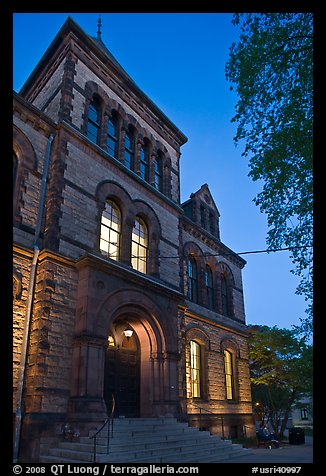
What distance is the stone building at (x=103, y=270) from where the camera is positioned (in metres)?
10.8

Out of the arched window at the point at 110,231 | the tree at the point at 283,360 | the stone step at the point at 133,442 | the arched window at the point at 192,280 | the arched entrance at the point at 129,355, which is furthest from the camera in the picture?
the tree at the point at 283,360

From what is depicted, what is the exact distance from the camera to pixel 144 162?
60.2 feet

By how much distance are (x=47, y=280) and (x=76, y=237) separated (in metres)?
2.08

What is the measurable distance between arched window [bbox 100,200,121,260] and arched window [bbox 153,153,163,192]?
3.96 metres

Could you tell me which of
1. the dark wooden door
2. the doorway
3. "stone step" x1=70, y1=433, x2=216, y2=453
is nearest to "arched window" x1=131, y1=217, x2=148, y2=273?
the doorway

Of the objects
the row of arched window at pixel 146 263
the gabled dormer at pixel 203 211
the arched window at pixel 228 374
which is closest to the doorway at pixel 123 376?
the row of arched window at pixel 146 263

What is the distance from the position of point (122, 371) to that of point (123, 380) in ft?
1.03

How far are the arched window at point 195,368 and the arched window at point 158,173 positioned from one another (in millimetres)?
7962

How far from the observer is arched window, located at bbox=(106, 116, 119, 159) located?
1619cm

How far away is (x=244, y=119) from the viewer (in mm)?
11633

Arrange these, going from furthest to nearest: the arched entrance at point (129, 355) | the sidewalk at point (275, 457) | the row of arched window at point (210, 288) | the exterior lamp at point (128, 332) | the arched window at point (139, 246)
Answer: the row of arched window at point (210, 288)
the arched window at point (139, 246)
the exterior lamp at point (128, 332)
the arched entrance at point (129, 355)
the sidewalk at point (275, 457)

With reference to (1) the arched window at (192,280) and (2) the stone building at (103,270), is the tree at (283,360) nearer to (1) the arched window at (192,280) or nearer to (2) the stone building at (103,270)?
(2) the stone building at (103,270)
